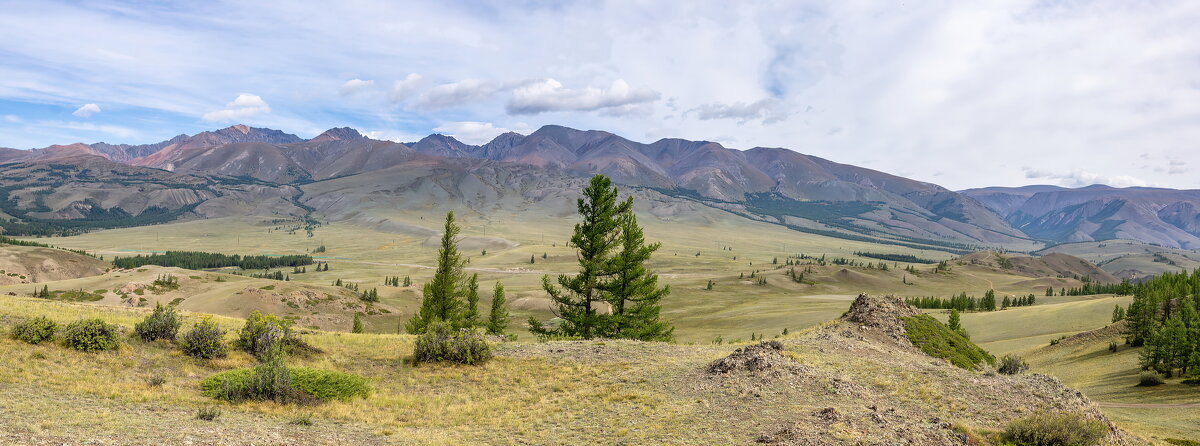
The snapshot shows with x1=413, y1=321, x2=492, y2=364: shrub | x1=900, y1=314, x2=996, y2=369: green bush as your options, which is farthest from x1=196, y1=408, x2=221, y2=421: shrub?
x1=900, y1=314, x2=996, y2=369: green bush

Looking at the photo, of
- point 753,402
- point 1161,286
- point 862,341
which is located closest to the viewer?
point 753,402

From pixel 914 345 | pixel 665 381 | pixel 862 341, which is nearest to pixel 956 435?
pixel 665 381

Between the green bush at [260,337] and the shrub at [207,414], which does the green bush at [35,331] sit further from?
the shrub at [207,414]

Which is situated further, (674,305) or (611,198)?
(674,305)

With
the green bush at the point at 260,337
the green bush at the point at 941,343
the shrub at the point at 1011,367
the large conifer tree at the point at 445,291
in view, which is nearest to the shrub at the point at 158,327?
the green bush at the point at 260,337

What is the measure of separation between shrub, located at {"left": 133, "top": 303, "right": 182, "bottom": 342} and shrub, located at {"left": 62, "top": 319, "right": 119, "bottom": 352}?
→ 1.39 metres

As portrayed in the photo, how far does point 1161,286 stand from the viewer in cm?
8262

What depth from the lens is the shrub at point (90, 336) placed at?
1966 centimetres

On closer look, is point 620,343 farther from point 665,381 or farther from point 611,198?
point 611,198

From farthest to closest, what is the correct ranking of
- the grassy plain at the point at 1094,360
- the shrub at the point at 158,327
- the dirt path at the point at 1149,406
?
the dirt path at the point at 1149,406 → the grassy plain at the point at 1094,360 → the shrub at the point at 158,327

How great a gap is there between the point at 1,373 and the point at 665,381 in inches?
821

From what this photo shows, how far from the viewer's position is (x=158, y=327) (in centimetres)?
2247

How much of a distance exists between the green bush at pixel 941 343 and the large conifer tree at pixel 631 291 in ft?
53.4

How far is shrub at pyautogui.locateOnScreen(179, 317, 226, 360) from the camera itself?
2170 cm
